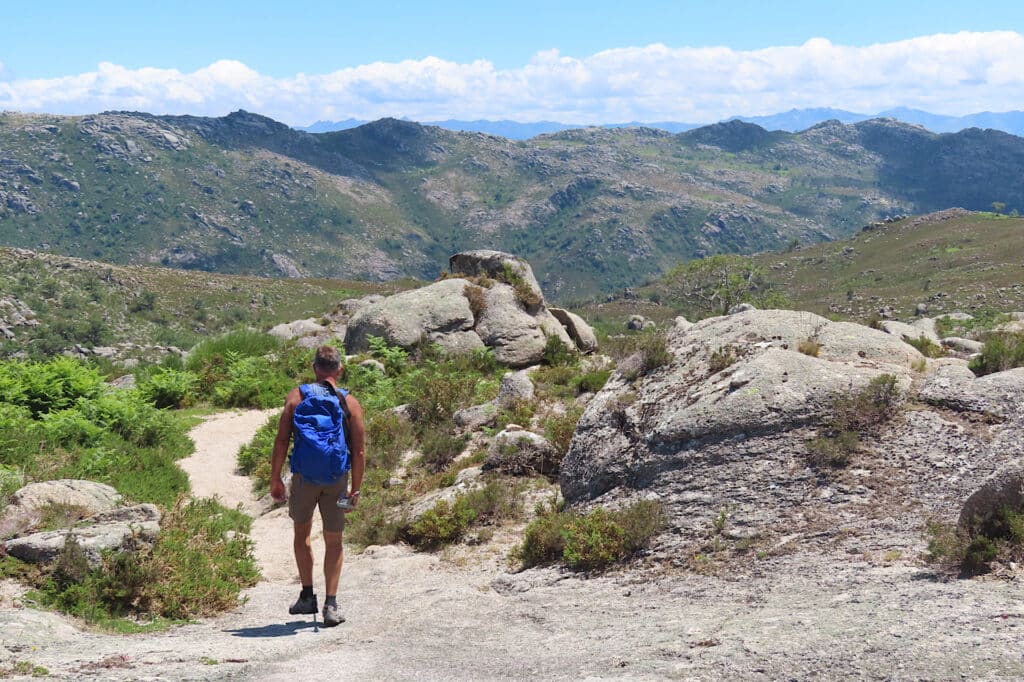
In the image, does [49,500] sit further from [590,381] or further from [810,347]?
[590,381]

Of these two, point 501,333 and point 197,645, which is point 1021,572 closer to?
point 197,645

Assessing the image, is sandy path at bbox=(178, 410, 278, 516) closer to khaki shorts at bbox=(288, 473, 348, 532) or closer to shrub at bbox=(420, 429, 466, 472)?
shrub at bbox=(420, 429, 466, 472)

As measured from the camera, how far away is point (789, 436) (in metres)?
8.58

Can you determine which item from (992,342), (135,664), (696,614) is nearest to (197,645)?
(135,664)

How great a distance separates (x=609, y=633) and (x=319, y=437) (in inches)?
136

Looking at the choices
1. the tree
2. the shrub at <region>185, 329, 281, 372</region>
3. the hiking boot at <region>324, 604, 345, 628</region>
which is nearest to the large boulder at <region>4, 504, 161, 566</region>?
the hiking boot at <region>324, 604, 345, 628</region>

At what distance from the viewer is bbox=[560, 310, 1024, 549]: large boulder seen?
763 cm

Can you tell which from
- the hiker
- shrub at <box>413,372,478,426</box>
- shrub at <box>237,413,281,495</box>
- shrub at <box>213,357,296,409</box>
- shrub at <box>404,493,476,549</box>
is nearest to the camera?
the hiker

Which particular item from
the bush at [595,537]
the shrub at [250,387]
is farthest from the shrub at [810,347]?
the shrub at [250,387]

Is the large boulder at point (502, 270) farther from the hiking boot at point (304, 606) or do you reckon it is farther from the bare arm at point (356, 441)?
the hiking boot at point (304, 606)

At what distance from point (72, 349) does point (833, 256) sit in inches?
6608

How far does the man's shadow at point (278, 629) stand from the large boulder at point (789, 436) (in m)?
4.03

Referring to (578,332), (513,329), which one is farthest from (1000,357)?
(578,332)

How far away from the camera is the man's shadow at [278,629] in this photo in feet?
22.6
